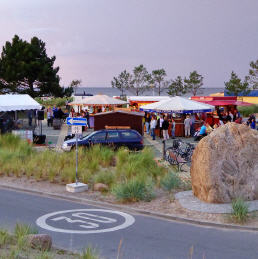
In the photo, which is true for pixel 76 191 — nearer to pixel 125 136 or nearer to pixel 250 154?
pixel 250 154

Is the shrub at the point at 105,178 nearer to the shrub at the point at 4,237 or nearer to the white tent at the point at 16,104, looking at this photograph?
the shrub at the point at 4,237

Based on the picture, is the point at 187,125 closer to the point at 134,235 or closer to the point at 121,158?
the point at 121,158

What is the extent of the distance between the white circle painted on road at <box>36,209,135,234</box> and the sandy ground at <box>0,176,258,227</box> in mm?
850

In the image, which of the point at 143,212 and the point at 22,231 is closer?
the point at 22,231

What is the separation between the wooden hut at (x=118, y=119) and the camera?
1056 inches

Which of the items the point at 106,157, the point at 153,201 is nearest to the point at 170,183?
the point at 153,201

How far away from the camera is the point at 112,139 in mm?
19656

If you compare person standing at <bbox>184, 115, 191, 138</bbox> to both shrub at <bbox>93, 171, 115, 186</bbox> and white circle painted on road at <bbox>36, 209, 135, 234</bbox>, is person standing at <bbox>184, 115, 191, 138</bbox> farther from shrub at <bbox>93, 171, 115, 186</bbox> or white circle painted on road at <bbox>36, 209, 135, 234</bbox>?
white circle painted on road at <bbox>36, 209, 135, 234</bbox>

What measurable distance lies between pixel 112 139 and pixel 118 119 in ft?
24.0

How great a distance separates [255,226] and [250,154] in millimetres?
2701

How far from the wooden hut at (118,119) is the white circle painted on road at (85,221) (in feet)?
51.9

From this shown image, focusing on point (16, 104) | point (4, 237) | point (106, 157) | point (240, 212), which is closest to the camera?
point (4, 237)

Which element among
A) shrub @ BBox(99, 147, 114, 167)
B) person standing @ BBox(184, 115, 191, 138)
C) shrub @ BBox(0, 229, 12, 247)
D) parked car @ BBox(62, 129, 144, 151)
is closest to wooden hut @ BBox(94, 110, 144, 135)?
person standing @ BBox(184, 115, 191, 138)

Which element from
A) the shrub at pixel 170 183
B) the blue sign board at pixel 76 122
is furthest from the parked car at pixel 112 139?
the shrub at pixel 170 183
